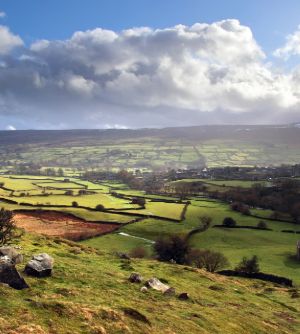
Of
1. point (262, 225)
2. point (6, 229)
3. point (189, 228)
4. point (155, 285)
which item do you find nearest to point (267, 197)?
point (262, 225)

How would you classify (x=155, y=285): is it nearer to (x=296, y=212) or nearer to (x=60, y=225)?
(x=60, y=225)

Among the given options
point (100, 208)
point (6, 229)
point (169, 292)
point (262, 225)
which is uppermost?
point (6, 229)

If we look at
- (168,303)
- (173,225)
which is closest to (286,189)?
(173,225)

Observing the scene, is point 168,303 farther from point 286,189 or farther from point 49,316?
point 286,189

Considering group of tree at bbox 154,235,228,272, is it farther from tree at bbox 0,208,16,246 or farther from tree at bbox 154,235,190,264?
tree at bbox 0,208,16,246

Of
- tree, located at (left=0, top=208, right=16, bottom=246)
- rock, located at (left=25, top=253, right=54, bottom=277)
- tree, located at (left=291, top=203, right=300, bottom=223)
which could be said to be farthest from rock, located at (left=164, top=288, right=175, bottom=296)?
tree, located at (left=291, top=203, right=300, bottom=223)

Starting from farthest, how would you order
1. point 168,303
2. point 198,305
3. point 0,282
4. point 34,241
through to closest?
point 34,241, point 198,305, point 168,303, point 0,282

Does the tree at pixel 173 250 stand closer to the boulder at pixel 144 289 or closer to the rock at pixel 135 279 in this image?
the rock at pixel 135 279

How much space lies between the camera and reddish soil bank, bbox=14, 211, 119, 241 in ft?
294

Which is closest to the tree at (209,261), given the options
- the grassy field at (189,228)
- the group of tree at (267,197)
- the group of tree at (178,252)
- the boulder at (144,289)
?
the group of tree at (178,252)

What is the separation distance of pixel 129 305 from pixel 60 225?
76541 millimetres

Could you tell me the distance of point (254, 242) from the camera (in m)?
93.5

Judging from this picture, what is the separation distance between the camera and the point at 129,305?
26719 millimetres

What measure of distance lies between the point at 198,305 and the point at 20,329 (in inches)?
614
